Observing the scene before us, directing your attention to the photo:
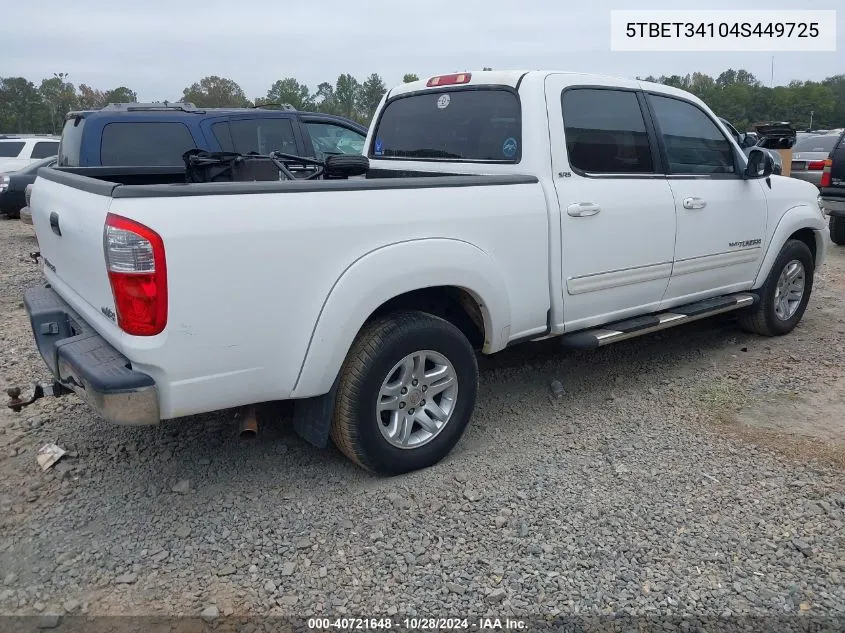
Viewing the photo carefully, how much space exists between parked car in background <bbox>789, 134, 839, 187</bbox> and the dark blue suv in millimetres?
8628

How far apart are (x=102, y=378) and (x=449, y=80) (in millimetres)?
2786

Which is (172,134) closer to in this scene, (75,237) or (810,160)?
(75,237)

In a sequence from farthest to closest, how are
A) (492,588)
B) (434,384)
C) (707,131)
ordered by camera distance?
(707,131) < (434,384) < (492,588)

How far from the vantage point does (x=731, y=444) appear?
3.88m

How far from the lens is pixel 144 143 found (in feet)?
24.5

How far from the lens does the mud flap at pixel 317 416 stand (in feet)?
10.6

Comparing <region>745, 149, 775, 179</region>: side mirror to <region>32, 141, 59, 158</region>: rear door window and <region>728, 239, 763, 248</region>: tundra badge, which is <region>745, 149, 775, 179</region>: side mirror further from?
<region>32, 141, 59, 158</region>: rear door window

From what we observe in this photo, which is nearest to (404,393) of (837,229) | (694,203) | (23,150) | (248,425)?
(248,425)

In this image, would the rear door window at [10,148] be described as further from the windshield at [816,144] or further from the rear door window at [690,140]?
the windshield at [816,144]

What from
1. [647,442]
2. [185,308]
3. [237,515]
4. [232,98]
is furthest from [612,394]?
[232,98]

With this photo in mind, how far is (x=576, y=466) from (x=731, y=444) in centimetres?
89

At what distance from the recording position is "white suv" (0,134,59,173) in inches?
571

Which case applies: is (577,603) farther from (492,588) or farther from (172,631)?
(172,631)

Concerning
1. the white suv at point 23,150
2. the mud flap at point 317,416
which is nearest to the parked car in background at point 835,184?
the mud flap at point 317,416
